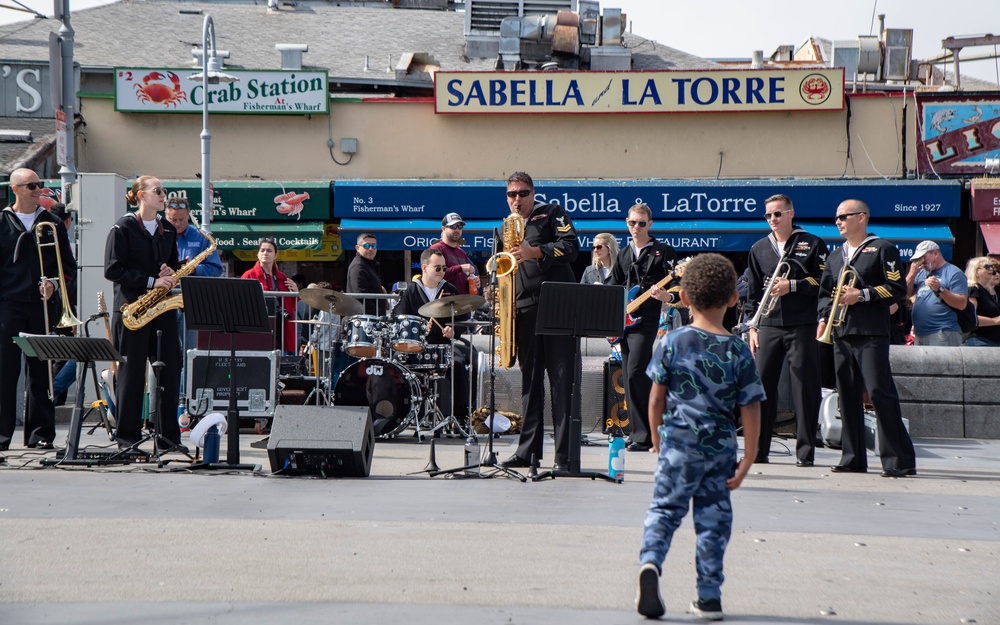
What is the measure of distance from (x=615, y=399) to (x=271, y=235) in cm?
1147

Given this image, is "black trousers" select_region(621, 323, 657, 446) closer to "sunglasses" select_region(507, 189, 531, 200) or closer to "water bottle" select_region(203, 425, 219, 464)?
"sunglasses" select_region(507, 189, 531, 200)

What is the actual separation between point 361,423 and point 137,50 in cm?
2010

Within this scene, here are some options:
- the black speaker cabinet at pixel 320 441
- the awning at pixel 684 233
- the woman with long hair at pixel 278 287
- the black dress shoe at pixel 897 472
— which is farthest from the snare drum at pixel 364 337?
the awning at pixel 684 233

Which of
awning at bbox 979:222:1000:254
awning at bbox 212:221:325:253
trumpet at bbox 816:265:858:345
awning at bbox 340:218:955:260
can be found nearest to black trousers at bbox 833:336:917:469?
trumpet at bbox 816:265:858:345

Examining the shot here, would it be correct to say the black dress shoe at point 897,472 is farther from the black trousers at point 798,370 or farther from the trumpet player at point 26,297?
the trumpet player at point 26,297

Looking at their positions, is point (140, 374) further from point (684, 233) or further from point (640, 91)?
point (640, 91)

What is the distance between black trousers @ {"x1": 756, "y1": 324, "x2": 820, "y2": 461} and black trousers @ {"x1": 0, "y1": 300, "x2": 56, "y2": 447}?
19.2ft

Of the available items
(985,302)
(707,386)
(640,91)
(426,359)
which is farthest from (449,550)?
(640,91)

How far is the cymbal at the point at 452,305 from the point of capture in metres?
9.70

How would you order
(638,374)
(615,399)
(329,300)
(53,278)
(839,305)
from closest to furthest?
1. (839,305)
2. (53,278)
3. (638,374)
4. (329,300)
5. (615,399)

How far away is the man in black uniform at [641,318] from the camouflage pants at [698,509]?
5.38 meters

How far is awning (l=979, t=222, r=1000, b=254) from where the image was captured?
21125 mm

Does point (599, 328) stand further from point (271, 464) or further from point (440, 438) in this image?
point (440, 438)

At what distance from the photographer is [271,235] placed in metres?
21.8
